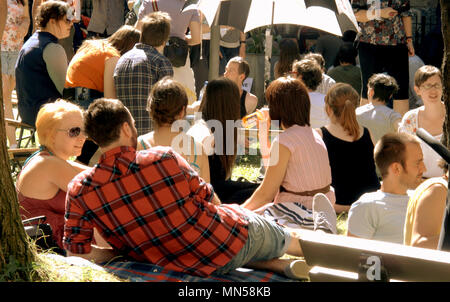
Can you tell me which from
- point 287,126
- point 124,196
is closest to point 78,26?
point 287,126

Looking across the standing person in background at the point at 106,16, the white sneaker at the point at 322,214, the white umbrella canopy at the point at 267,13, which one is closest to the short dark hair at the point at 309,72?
the white umbrella canopy at the point at 267,13

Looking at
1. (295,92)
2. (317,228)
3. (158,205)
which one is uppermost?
(295,92)

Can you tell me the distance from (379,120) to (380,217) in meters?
2.79

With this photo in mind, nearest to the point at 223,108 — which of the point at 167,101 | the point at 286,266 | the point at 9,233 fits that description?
the point at 167,101

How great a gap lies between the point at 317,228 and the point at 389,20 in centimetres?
428

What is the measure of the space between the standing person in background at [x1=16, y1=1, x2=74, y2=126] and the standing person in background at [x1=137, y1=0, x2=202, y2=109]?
3.91 ft

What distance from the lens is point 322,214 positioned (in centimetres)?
479

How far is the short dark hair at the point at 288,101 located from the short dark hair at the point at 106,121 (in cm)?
145

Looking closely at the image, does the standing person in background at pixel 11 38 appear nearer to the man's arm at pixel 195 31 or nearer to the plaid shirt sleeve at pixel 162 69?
the man's arm at pixel 195 31

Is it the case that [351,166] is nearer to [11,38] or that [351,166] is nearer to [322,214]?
[322,214]

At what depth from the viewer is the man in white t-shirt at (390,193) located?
424 centimetres

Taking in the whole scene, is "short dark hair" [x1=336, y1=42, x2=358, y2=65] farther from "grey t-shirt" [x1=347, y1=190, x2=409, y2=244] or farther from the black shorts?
"grey t-shirt" [x1=347, y1=190, x2=409, y2=244]
